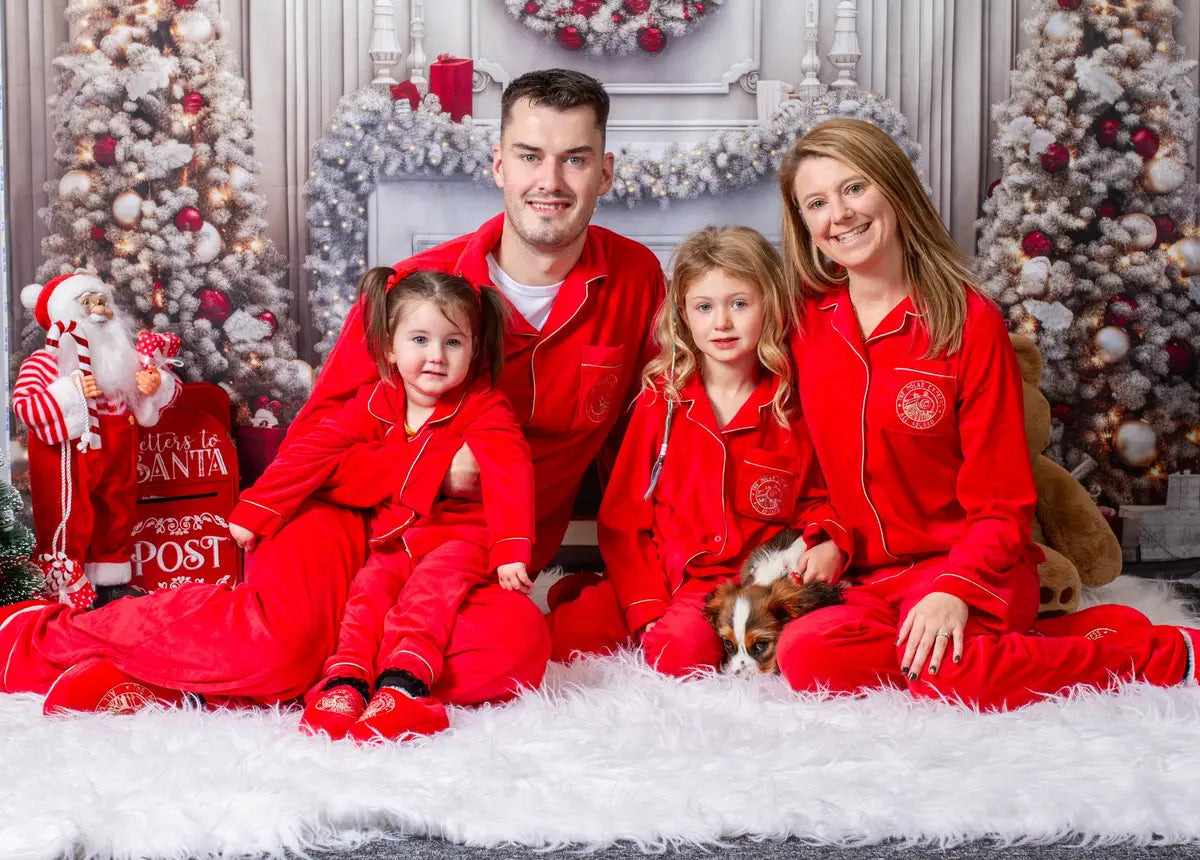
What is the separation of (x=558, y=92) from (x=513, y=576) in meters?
1.12

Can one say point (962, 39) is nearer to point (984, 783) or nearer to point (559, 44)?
point (559, 44)

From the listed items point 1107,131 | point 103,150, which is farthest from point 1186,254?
point 103,150

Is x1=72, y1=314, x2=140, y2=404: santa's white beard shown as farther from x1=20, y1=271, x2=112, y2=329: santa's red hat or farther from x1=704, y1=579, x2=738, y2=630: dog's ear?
x1=704, y1=579, x2=738, y2=630: dog's ear

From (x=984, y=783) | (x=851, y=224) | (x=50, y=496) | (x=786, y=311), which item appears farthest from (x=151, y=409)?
A: (x=984, y=783)

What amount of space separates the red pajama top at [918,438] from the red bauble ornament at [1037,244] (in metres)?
1.44

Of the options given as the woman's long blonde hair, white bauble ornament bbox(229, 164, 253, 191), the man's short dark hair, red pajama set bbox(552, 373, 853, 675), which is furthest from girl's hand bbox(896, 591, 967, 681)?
white bauble ornament bbox(229, 164, 253, 191)

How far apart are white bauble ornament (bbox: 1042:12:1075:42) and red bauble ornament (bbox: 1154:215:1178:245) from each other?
0.66 metres

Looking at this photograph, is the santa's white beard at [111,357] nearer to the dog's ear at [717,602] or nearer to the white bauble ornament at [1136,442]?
the dog's ear at [717,602]

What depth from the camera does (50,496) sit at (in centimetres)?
284

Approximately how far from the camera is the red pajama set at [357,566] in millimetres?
2137

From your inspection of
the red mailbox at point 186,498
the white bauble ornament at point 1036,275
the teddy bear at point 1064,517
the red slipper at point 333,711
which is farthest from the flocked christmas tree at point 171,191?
the white bauble ornament at point 1036,275

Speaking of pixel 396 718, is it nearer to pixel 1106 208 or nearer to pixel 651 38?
pixel 651 38

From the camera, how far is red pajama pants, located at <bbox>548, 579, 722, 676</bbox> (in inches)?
92.1

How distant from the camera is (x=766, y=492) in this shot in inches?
98.6
